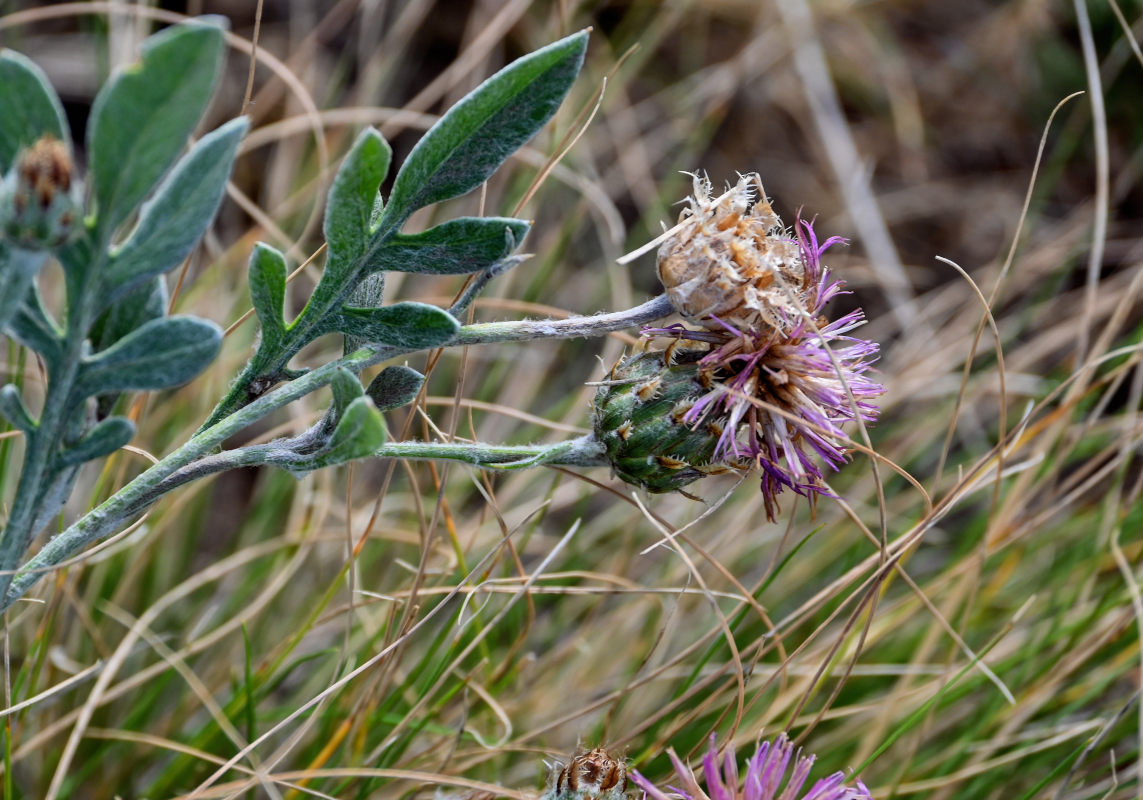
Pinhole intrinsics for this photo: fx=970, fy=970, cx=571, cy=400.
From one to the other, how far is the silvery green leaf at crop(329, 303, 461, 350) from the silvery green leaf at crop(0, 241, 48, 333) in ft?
0.63

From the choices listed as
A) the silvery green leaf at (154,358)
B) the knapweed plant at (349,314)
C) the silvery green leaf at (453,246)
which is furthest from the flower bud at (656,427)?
the silvery green leaf at (154,358)

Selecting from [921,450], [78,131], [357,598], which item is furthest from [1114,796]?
[78,131]

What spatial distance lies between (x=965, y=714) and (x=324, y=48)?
2.21 m

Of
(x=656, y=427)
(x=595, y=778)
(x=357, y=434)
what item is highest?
(x=357, y=434)

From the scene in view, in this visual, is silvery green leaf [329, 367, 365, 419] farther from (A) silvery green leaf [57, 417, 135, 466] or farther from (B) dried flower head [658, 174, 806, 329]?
(B) dried flower head [658, 174, 806, 329]

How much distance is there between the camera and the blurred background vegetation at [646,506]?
112 cm

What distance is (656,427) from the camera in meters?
0.75

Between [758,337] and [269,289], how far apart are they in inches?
14.2

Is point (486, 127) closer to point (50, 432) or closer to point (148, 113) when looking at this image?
point (148, 113)

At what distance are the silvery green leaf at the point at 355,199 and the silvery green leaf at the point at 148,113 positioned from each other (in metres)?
0.11

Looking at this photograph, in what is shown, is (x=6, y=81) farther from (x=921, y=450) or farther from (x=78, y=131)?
(x=78, y=131)

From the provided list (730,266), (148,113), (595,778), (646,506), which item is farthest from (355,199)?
(646,506)

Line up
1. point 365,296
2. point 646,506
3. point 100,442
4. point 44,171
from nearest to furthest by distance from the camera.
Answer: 1. point 44,171
2. point 100,442
3. point 365,296
4. point 646,506

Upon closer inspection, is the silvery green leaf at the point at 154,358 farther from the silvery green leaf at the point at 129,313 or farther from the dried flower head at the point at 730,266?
the dried flower head at the point at 730,266
